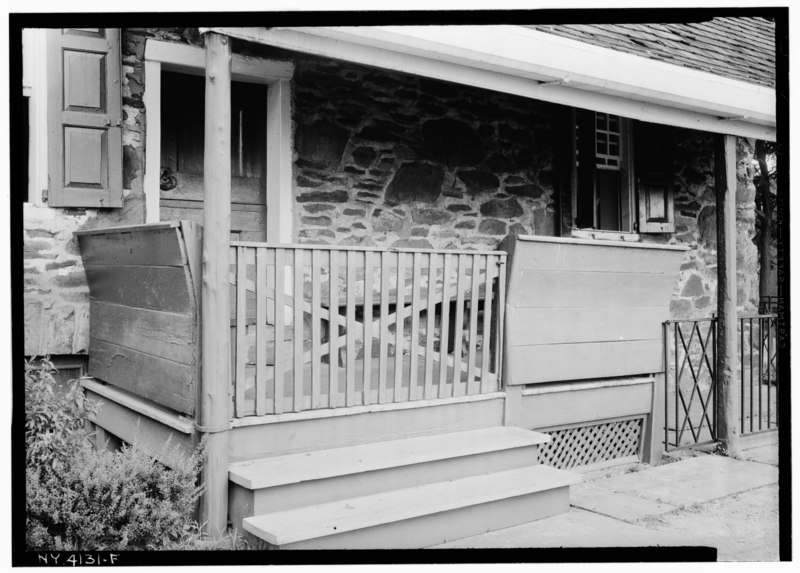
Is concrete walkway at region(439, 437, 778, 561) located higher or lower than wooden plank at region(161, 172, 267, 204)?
lower

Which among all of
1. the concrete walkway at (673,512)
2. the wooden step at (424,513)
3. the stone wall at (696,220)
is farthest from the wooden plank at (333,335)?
the stone wall at (696,220)

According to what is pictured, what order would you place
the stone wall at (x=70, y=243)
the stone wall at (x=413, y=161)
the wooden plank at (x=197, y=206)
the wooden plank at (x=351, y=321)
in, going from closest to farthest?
the wooden plank at (x=351, y=321) → the stone wall at (x=70, y=243) → the wooden plank at (x=197, y=206) → the stone wall at (x=413, y=161)

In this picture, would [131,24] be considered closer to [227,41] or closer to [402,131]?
[227,41]

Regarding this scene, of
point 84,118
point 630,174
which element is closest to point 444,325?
point 84,118

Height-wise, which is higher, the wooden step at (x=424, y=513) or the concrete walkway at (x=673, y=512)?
the wooden step at (x=424, y=513)

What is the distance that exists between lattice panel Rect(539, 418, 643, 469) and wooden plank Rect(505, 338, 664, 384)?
0.44 m

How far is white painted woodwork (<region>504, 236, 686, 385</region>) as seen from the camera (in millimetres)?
5457

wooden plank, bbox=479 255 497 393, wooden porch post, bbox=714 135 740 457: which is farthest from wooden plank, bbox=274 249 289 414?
wooden porch post, bbox=714 135 740 457

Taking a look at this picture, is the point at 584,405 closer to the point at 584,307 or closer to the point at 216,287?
the point at 584,307

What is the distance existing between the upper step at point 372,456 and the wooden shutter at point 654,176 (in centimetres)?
426

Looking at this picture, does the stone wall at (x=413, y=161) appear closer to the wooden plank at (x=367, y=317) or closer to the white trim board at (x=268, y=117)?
the white trim board at (x=268, y=117)

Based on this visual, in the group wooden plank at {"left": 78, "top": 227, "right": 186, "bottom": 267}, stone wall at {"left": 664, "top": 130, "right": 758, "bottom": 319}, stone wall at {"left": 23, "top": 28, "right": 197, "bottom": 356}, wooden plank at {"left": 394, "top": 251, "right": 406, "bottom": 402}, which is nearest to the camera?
wooden plank at {"left": 78, "top": 227, "right": 186, "bottom": 267}

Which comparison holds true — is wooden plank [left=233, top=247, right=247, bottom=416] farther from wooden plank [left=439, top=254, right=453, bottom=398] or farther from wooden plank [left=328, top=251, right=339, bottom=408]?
wooden plank [left=439, top=254, right=453, bottom=398]

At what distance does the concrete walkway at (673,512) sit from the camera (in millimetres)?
4446
